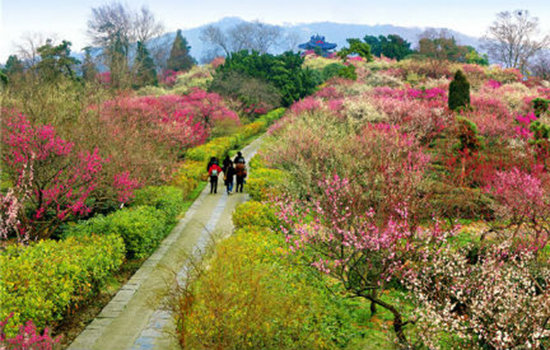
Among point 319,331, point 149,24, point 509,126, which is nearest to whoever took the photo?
point 319,331

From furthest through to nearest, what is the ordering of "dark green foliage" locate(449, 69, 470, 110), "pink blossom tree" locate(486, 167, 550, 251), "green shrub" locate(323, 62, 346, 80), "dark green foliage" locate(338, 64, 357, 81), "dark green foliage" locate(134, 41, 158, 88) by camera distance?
"green shrub" locate(323, 62, 346, 80) → "dark green foliage" locate(134, 41, 158, 88) → "dark green foliage" locate(338, 64, 357, 81) → "dark green foliage" locate(449, 69, 470, 110) → "pink blossom tree" locate(486, 167, 550, 251)

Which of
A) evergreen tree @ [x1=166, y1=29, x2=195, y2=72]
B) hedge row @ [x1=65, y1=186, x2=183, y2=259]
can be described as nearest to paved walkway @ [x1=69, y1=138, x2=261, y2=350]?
hedge row @ [x1=65, y1=186, x2=183, y2=259]

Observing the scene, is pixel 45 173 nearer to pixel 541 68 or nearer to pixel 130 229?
pixel 130 229

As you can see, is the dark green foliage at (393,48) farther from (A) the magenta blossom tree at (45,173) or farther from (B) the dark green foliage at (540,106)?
(A) the magenta blossom tree at (45,173)

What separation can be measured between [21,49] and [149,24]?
53.5ft

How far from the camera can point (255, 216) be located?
11.9 meters

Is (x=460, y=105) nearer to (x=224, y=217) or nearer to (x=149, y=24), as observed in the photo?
(x=224, y=217)

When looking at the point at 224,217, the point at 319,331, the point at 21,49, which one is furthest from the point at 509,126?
the point at 21,49

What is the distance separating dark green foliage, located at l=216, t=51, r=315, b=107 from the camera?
44094 millimetres

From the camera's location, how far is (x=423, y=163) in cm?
1570

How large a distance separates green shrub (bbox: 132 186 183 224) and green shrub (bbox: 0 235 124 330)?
12.4 feet

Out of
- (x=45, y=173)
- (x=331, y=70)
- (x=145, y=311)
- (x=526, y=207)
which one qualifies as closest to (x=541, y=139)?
(x=526, y=207)

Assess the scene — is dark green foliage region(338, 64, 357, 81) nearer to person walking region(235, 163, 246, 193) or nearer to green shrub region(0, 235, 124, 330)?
person walking region(235, 163, 246, 193)

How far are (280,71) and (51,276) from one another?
39.2m
